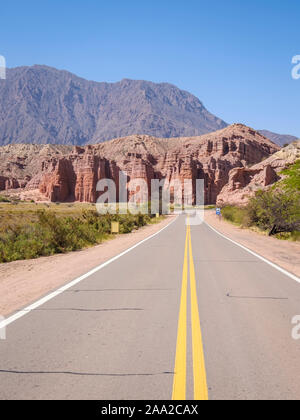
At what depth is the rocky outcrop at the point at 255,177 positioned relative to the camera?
211ft

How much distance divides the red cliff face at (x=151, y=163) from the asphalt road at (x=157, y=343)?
112085 mm

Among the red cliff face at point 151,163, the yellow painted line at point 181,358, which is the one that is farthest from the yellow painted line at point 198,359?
the red cliff face at point 151,163

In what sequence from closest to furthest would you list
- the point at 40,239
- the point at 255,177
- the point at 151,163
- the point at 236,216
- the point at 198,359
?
the point at 198,359 < the point at 40,239 < the point at 236,216 < the point at 255,177 < the point at 151,163

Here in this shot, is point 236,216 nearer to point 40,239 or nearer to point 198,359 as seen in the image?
point 40,239

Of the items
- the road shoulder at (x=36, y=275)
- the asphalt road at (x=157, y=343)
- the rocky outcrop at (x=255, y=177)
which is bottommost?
the road shoulder at (x=36, y=275)

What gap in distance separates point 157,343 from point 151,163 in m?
136

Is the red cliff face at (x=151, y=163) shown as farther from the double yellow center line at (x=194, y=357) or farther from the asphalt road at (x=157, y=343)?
the double yellow center line at (x=194, y=357)

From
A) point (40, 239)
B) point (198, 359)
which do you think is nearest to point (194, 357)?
point (198, 359)

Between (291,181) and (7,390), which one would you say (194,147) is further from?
(7,390)

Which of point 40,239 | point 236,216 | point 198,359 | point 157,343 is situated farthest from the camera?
point 236,216

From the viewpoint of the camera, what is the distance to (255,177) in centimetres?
7219

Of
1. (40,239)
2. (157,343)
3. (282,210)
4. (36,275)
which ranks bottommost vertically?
(36,275)

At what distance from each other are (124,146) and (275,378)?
151 m
